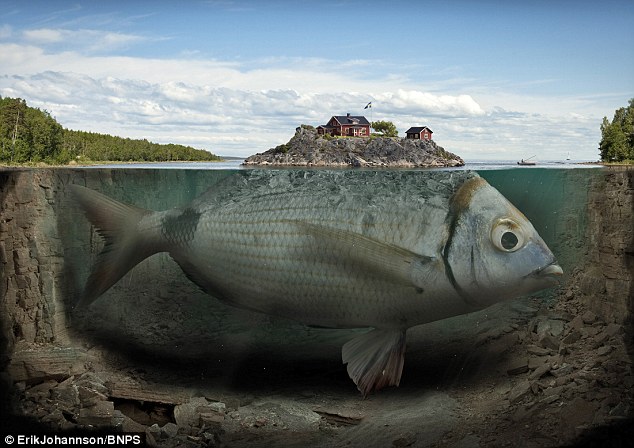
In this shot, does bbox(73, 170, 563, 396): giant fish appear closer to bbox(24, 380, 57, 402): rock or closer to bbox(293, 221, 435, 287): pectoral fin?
bbox(293, 221, 435, 287): pectoral fin

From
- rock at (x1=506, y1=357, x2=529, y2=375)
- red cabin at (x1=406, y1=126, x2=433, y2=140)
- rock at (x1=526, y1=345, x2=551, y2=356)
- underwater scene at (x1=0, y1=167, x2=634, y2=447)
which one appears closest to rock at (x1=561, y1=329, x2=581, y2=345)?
underwater scene at (x1=0, y1=167, x2=634, y2=447)

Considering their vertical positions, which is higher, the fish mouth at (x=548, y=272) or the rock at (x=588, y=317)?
the fish mouth at (x=548, y=272)

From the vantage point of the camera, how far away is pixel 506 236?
2771 mm

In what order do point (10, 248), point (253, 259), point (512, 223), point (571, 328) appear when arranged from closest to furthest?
point (512, 223), point (253, 259), point (571, 328), point (10, 248)

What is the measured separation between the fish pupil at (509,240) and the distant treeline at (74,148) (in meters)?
1.91

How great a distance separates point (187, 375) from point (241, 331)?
16.3 inches

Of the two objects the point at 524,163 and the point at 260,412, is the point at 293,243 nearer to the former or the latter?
the point at 260,412

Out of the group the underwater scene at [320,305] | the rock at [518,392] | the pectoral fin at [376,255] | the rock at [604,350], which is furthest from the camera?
the rock at [604,350]

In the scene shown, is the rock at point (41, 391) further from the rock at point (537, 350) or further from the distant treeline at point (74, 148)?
the rock at point (537, 350)

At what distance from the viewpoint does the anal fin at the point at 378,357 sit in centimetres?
293

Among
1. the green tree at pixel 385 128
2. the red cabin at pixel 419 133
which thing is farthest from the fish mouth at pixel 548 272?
the green tree at pixel 385 128

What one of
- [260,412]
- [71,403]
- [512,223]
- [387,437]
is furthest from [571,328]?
[71,403]

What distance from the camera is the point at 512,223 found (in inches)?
111

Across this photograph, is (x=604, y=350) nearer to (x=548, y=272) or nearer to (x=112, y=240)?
(x=548, y=272)
